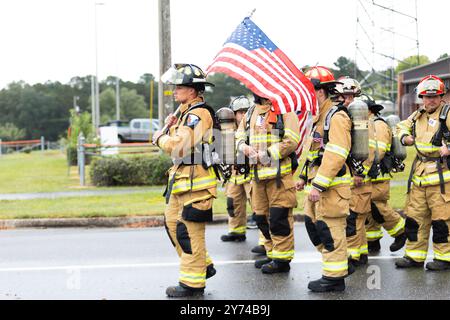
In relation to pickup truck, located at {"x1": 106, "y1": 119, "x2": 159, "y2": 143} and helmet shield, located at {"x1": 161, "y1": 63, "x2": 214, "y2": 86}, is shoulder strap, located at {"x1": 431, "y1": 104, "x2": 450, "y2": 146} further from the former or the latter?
pickup truck, located at {"x1": 106, "y1": 119, "x2": 159, "y2": 143}

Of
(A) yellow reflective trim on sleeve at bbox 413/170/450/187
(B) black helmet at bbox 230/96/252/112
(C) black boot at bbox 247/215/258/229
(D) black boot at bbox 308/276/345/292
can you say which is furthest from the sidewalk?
(D) black boot at bbox 308/276/345/292

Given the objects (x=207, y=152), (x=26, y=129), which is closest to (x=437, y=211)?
(x=207, y=152)

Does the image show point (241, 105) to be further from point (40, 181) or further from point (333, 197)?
point (40, 181)

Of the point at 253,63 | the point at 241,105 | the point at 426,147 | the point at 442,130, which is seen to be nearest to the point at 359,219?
the point at 426,147

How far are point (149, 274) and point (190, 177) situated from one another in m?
1.50

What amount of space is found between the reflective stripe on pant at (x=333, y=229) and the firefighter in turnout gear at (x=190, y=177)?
3.36 feet

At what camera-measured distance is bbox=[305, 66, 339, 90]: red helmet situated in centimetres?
629

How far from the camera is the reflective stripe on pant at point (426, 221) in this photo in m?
6.63

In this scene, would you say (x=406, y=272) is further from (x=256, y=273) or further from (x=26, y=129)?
(x=26, y=129)

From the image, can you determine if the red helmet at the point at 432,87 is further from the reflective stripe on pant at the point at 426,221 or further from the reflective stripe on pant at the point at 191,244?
the reflective stripe on pant at the point at 191,244

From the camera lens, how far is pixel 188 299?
225 inches

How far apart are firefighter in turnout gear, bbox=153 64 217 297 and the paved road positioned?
0.95ft

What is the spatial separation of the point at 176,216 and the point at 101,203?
243 inches

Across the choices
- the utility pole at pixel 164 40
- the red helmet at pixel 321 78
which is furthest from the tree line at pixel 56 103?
the red helmet at pixel 321 78
